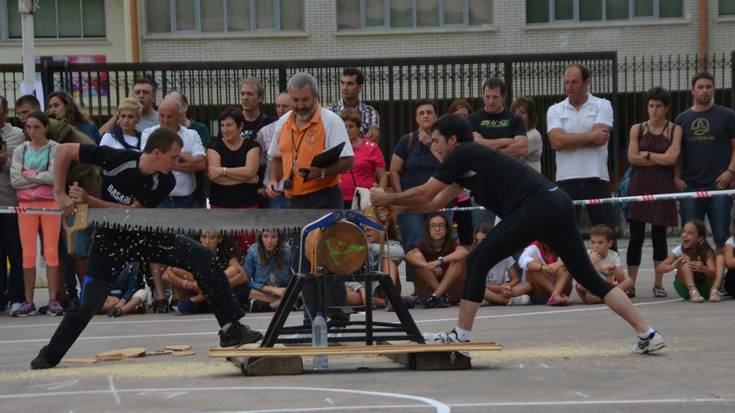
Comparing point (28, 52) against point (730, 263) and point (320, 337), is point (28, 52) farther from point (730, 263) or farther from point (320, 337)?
point (320, 337)

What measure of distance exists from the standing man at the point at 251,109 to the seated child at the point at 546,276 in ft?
10.2

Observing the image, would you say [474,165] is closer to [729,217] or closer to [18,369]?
[18,369]

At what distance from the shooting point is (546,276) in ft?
47.1

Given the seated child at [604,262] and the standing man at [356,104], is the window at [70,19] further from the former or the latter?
the seated child at [604,262]

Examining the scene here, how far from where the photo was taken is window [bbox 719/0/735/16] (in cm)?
3353

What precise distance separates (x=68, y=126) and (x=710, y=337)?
7.13 meters

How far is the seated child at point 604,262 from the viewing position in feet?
46.5

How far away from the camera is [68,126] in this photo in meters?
14.6

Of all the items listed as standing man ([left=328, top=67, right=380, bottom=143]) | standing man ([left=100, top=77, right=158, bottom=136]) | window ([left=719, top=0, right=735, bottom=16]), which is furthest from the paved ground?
window ([left=719, top=0, right=735, bottom=16])

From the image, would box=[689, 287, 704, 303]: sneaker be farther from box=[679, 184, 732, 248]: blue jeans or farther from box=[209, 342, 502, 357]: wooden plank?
box=[209, 342, 502, 357]: wooden plank

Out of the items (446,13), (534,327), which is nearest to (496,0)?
(446,13)

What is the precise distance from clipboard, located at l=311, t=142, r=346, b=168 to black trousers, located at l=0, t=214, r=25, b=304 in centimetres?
532

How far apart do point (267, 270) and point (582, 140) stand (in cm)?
355

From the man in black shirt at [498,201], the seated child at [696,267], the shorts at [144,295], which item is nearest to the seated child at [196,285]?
the shorts at [144,295]
